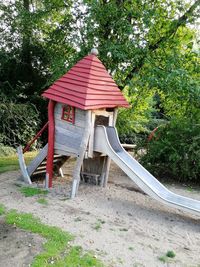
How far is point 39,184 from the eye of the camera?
790 centimetres

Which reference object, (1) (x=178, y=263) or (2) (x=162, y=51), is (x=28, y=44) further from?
(1) (x=178, y=263)

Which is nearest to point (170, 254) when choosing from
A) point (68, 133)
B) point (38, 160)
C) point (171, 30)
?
point (68, 133)

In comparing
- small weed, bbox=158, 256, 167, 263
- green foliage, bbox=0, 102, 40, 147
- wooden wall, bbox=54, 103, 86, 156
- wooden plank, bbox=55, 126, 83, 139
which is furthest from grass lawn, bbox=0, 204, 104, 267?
green foliage, bbox=0, 102, 40, 147

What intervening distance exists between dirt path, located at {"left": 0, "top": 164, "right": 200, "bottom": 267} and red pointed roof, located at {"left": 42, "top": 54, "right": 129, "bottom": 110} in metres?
2.10

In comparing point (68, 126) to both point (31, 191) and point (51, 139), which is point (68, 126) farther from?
point (31, 191)

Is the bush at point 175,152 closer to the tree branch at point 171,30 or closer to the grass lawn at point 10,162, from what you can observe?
the tree branch at point 171,30

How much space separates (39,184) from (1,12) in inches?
318

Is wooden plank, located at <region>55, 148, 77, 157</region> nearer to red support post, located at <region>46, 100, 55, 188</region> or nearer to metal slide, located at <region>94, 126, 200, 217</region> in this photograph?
red support post, located at <region>46, 100, 55, 188</region>

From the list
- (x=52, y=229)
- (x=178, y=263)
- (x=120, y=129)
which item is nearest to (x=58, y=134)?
(x=52, y=229)

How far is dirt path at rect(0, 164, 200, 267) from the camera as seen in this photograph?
455cm

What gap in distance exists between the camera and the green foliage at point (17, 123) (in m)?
12.3

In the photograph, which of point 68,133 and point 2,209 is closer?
point 2,209

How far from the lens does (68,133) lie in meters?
7.18

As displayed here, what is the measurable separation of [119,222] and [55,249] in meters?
1.58
